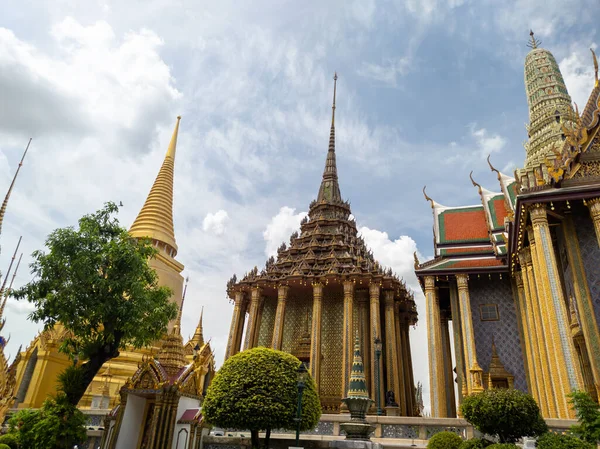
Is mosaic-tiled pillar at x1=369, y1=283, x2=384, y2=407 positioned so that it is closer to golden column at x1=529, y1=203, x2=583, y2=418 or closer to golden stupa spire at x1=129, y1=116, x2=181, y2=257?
golden column at x1=529, y1=203, x2=583, y2=418

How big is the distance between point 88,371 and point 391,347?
586 inches

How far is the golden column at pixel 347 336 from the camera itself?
20159mm

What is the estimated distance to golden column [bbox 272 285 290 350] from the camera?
21703mm

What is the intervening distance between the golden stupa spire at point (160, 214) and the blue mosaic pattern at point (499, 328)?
18397 millimetres

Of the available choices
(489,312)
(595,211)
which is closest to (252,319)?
(489,312)

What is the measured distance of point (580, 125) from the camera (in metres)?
13.8

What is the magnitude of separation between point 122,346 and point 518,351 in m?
14.9

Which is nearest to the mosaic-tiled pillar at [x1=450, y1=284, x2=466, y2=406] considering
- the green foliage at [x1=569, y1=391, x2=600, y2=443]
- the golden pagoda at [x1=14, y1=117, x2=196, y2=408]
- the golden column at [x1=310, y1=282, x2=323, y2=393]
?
the golden column at [x1=310, y1=282, x2=323, y2=393]

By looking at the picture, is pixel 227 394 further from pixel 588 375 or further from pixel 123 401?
pixel 588 375

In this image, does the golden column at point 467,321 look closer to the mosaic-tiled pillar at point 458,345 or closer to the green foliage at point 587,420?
the mosaic-tiled pillar at point 458,345

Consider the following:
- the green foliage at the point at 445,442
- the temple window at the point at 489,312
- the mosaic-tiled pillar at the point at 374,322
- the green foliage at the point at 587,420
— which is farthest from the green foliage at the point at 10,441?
the temple window at the point at 489,312

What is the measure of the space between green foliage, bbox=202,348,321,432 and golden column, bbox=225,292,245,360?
1361cm

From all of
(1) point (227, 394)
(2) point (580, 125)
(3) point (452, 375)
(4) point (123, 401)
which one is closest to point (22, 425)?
(4) point (123, 401)

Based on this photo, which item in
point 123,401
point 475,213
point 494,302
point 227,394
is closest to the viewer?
point 227,394
